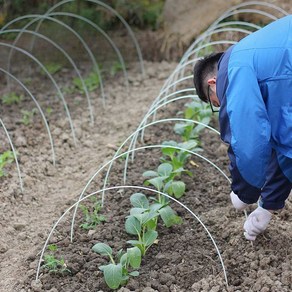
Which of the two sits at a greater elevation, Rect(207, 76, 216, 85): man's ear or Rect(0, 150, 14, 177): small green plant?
Rect(207, 76, 216, 85): man's ear

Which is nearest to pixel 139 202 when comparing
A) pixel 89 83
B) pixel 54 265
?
pixel 54 265

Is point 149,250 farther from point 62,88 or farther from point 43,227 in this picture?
point 62,88

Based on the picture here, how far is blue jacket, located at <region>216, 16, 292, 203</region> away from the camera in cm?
282

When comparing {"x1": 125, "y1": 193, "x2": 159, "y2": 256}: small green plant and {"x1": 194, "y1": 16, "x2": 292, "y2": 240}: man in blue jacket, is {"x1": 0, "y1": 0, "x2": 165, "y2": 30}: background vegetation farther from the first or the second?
{"x1": 194, "y1": 16, "x2": 292, "y2": 240}: man in blue jacket

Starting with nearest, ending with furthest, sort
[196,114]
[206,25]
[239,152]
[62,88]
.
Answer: [239,152] < [196,114] < [62,88] < [206,25]

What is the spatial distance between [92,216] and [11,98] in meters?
2.00

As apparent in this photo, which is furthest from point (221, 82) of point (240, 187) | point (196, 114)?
point (196, 114)

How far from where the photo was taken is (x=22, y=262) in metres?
3.70

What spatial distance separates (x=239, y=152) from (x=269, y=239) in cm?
93

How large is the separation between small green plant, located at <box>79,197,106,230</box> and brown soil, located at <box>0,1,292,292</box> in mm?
47

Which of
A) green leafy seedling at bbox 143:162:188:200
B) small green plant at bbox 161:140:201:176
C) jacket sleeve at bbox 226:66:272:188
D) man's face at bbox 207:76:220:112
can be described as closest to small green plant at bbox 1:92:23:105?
small green plant at bbox 161:140:201:176

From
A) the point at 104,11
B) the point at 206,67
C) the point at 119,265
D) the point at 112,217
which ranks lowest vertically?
the point at 112,217

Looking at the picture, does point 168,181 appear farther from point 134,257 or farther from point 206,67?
point 206,67

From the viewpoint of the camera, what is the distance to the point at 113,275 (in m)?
3.29
